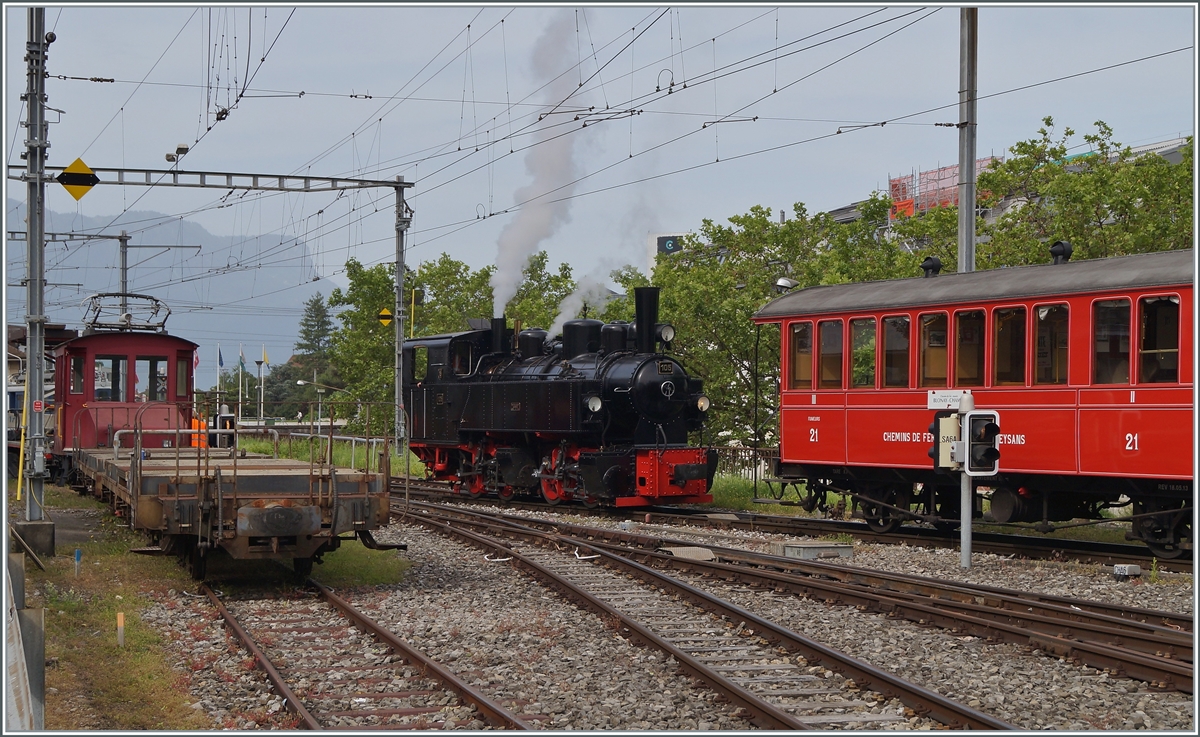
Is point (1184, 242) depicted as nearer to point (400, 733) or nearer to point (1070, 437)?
point (1070, 437)

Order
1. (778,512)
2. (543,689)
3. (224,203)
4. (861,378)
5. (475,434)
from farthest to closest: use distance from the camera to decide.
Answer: (224,203), (475,434), (778,512), (861,378), (543,689)

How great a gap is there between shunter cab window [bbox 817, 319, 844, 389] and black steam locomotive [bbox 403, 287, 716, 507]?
12.3ft

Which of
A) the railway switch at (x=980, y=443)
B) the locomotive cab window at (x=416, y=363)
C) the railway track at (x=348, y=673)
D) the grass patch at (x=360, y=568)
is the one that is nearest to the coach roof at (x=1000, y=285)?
the railway switch at (x=980, y=443)

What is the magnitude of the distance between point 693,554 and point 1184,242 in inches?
516

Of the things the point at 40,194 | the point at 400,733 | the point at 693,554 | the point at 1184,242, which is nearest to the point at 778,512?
the point at 693,554

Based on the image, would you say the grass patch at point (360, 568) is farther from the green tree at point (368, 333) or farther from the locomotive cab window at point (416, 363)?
the green tree at point (368, 333)

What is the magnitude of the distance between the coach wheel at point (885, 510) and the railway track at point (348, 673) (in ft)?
26.8

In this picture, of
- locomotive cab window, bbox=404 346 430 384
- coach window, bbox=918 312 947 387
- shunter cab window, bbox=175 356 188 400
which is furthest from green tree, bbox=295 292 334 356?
coach window, bbox=918 312 947 387

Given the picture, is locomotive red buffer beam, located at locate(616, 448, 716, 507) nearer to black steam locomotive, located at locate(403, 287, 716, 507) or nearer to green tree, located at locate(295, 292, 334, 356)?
black steam locomotive, located at locate(403, 287, 716, 507)

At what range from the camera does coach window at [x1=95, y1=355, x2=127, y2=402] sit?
20.6 metres

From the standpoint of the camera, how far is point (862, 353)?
15.6 meters

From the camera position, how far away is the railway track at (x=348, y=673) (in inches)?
270

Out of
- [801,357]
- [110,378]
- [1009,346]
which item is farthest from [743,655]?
[110,378]

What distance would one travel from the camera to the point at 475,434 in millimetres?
22781
